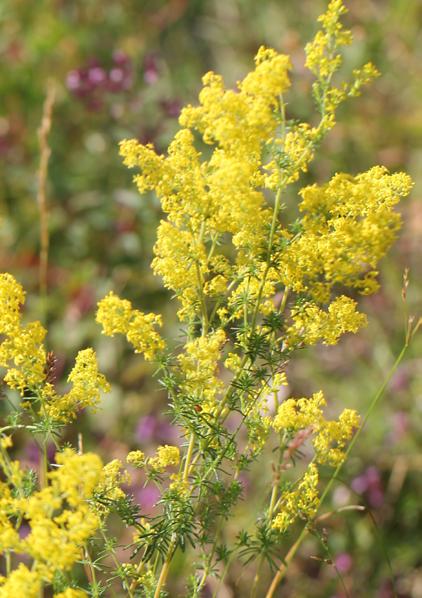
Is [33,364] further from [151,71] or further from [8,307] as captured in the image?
[151,71]

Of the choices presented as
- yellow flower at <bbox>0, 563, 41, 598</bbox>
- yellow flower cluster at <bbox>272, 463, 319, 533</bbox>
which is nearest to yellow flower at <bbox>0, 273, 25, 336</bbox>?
yellow flower at <bbox>0, 563, 41, 598</bbox>

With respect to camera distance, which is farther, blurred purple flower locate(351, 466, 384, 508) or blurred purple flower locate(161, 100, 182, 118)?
blurred purple flower locate(161, 100, 182, 118)

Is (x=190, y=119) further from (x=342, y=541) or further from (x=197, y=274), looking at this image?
(x=342, y=541)

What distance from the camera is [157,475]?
1140mm

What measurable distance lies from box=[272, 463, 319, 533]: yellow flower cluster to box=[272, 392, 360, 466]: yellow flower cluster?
0.13ft

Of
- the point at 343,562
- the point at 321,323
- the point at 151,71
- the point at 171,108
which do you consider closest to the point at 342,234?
the point at 321,323

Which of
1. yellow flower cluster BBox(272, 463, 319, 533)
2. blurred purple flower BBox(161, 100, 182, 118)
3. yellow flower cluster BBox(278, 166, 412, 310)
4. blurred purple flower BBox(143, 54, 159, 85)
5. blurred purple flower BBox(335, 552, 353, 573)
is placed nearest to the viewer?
yellow flower cluster BBox(278, 166, 412, 310)

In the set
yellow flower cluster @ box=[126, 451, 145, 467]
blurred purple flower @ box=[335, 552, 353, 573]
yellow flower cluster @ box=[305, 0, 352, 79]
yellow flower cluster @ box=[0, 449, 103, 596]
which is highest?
yellow flower cluster @ box=[305, 0, 352, 79]

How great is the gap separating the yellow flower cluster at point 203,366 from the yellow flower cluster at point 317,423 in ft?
0.33

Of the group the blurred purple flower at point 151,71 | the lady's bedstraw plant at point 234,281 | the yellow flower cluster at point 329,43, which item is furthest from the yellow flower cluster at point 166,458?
the blurred purple flower at point 151,71

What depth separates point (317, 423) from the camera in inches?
44.4

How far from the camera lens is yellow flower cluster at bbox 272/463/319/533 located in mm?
1080

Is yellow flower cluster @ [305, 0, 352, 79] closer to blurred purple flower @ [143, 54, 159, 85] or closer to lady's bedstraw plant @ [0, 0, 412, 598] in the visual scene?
lady's bedstraw plant @ [0, 0, 412, 598]

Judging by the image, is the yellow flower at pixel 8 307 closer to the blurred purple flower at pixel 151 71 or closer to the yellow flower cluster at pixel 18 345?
the yellow flower cluster at pixel 18 345
